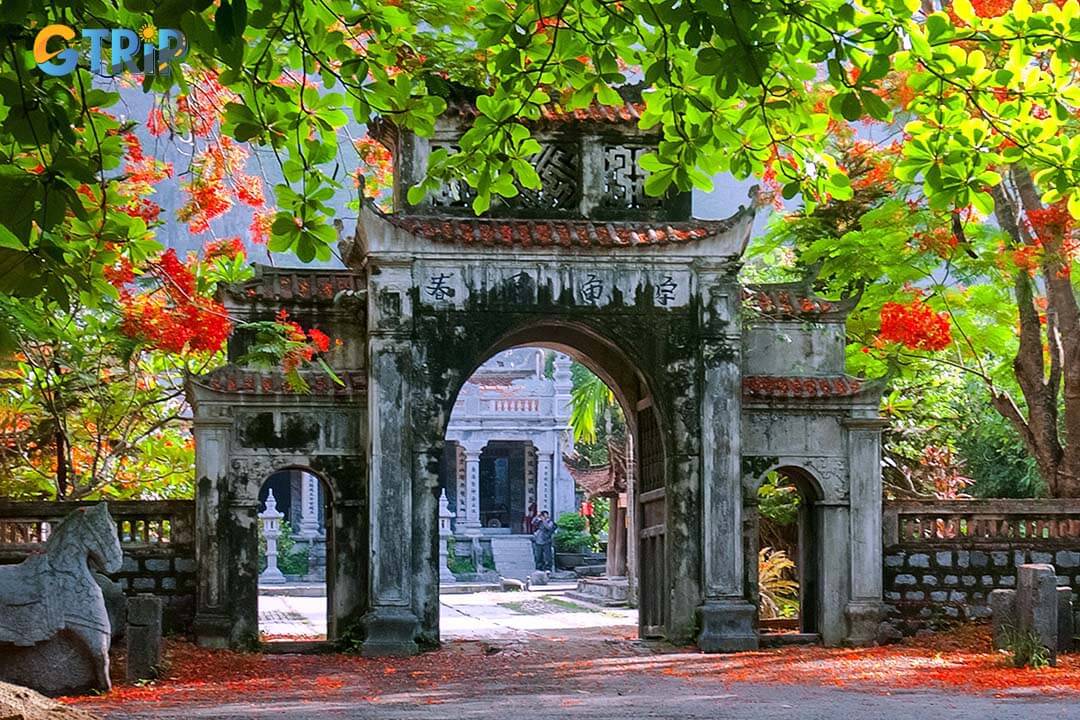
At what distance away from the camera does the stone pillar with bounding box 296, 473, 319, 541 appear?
44.2m

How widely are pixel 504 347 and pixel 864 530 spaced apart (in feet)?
14.9

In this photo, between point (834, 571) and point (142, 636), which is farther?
point (834, 571)

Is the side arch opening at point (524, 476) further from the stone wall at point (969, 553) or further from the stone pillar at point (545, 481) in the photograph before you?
the stone wall at point (969, 553)

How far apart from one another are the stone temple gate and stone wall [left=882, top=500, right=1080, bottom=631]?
39cm

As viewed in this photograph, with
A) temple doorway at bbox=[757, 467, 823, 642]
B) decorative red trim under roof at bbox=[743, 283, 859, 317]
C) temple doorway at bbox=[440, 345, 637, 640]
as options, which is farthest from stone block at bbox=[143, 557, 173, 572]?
temple doorway at bbox=[440, 345, 637, 640]

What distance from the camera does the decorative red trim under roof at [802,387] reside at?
1708cm

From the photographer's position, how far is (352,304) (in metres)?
16.8

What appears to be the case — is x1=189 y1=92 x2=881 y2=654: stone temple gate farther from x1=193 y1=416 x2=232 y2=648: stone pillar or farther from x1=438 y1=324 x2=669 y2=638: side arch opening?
x1=438 y1=324 x2=669 y2=638: side arch opening

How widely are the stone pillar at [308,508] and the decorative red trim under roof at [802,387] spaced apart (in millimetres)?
27603

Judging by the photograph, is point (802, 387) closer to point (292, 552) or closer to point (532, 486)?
point (292, 552)

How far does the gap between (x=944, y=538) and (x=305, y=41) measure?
39.5ft

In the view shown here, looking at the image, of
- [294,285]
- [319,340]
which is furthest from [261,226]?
[319,340]

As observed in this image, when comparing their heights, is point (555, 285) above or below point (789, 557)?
above

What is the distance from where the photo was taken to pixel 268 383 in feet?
54.4
